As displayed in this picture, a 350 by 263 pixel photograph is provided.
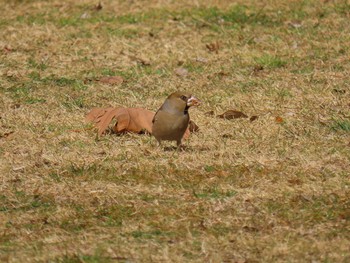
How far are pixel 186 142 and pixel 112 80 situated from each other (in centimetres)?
246

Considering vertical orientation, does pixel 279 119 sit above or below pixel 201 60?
above

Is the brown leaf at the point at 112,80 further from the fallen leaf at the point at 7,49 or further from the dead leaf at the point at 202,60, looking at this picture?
the fallen leaf at the point at 7,49

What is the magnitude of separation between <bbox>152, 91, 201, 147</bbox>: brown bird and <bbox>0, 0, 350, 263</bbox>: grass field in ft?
0.50

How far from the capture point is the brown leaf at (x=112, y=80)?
10305 mm

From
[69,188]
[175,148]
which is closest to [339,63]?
[175,148]

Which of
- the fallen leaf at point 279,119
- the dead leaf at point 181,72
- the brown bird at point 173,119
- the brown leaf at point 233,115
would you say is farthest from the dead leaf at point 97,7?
the brown bird at point 173,119

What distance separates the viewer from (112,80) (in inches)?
407

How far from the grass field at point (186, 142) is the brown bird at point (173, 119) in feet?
0.50

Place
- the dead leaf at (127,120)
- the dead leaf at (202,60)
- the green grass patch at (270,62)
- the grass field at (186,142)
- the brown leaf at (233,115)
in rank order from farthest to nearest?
the dead leaf at (202,60)
the green grass patch at (270,62)
the brown leaf at (233,115)
the dead leaf at (127,120)
the grass field at (186,142)

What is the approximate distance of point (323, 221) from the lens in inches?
243

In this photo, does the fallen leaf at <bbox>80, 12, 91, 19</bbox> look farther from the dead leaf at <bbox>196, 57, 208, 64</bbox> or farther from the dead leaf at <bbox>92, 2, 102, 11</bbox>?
the dead leaf at <bbox>196, 57, 208, 64</bbox>

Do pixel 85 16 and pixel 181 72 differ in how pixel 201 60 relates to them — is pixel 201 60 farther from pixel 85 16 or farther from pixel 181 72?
pixel 85 16

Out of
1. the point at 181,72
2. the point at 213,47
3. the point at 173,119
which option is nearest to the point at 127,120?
the point at 173,119

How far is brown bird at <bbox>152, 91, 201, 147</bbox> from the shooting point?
7652 millimetres
